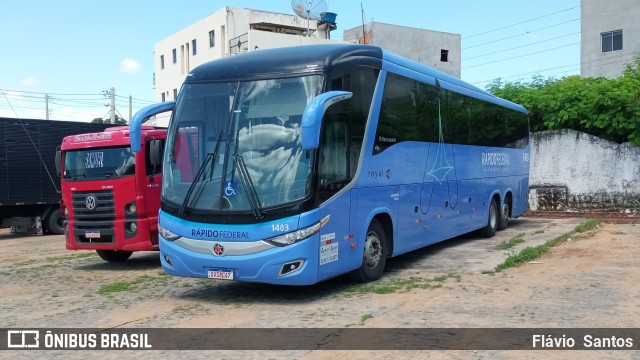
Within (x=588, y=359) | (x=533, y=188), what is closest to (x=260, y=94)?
(x=588, y=359)

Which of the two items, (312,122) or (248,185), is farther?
(248,185)

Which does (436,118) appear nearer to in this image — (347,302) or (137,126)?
(347,302)

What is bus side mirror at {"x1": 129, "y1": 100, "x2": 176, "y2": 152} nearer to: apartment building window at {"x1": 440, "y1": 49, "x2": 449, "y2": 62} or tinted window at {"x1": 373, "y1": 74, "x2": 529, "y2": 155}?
tinted window at {"x1": 373, "y1": 74, "x2": 529, "y2": 155}

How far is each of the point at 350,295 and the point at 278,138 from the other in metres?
2.39

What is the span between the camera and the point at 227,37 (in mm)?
42406


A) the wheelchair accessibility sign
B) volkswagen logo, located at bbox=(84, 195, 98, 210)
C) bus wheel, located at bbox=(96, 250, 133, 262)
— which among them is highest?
Answer: the wheelchair accessibility sign

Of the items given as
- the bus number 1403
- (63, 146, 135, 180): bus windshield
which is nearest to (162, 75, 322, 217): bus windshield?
the bus number 1403

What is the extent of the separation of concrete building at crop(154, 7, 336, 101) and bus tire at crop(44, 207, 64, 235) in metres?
21.3

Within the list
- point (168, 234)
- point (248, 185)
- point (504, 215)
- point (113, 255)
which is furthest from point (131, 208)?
point (504, 215)

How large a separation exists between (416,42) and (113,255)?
4501cm

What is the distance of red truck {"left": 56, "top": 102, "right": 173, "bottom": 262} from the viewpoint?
1120cm

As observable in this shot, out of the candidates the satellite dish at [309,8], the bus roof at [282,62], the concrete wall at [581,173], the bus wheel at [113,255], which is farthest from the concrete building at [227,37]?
the bus roof at [282,62]

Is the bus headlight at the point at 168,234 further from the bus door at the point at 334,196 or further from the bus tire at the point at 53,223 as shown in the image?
the bus tire at the point at 53,223

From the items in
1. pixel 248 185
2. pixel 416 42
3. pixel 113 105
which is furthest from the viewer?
pixel 113 105
